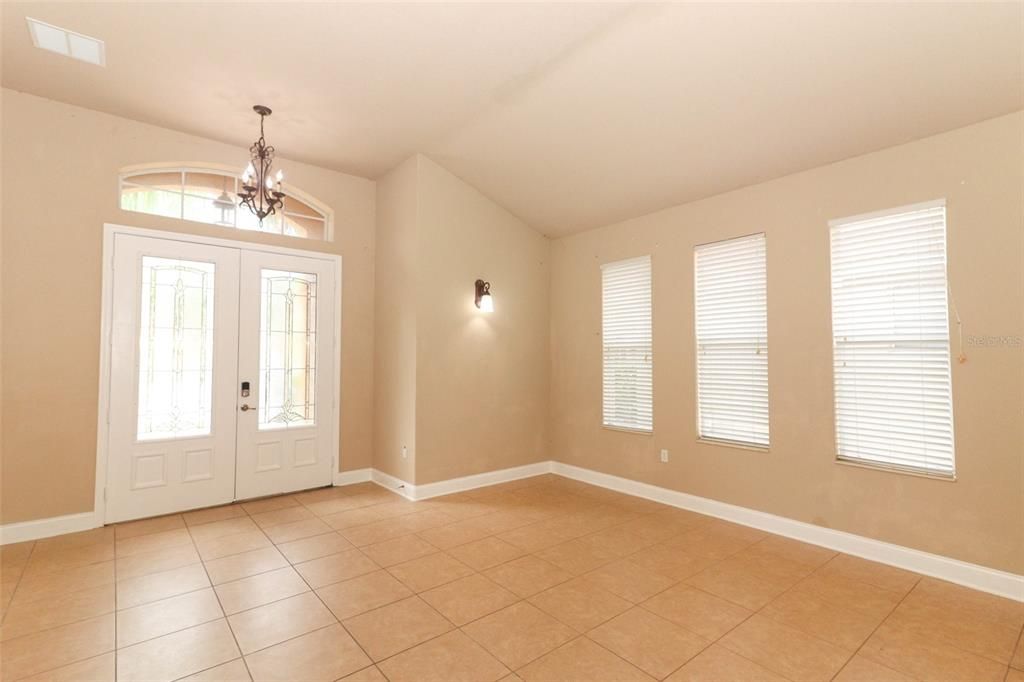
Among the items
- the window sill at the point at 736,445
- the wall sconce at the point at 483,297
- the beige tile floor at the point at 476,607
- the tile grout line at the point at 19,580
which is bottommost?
the beige tile floor at the point at 476,607

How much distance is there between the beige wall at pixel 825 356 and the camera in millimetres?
2963

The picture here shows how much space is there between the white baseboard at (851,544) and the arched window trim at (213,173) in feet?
13.8

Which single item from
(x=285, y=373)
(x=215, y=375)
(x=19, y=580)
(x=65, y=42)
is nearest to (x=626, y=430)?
(x=285, y=373)

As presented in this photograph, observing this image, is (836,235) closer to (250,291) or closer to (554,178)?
(554,178)

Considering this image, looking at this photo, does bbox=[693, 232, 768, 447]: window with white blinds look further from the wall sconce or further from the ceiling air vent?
the ceiling air vent

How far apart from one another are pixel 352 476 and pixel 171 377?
201 cm

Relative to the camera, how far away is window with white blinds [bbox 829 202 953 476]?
3.22m

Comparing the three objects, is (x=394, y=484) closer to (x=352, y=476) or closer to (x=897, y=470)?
(x=352, y=476)

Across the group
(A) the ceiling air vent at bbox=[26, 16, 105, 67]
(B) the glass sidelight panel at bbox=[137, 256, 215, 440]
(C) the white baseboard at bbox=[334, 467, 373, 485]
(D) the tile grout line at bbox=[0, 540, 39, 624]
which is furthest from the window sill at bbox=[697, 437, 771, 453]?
(A) the ceiling air vent at bbox=[26, 16, 105, 67]

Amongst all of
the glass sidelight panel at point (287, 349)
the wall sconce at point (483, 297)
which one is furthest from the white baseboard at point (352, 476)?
the wall sconce at point (483, 297)

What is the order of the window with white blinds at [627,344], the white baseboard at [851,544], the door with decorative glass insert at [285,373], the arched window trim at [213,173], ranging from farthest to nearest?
the window with white blinds at [627,344]
the door with decorative glass insert at [285,373]
the arched window trim at [213,173]
the white baseboard at [851,544]

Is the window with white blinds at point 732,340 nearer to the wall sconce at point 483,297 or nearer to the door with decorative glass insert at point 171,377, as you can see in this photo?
the wall sconce at point 483,297

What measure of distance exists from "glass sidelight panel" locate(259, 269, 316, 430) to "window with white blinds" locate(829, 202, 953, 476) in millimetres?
4789

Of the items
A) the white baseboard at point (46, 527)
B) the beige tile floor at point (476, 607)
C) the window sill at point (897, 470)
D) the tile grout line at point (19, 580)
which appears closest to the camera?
the beige tile floor at point (476, 607)
